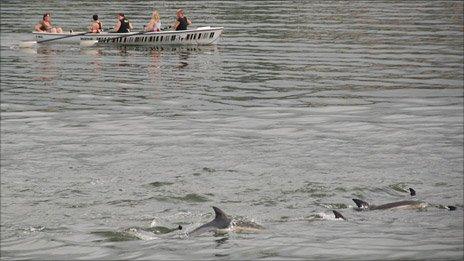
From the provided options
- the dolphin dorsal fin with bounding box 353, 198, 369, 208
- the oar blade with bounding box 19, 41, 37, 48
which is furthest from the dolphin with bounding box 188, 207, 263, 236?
the oar blade with bounding box 19, 41, 37, 48

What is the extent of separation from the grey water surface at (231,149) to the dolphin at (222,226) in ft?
0.65

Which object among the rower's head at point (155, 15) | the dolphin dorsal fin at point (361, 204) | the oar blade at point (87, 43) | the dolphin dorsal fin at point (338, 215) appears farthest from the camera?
the oar blade at point (87, 43)

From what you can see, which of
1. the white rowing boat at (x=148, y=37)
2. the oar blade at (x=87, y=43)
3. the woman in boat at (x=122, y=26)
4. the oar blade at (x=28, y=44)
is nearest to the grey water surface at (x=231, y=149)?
the oar blade at (x=87, y=43)

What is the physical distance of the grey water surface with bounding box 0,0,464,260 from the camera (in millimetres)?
14461

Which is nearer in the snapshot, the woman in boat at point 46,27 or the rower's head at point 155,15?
the rower's head at point 155,15

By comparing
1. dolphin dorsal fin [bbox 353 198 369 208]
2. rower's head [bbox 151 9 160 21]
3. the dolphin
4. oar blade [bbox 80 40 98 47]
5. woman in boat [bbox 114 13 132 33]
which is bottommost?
the dolphin

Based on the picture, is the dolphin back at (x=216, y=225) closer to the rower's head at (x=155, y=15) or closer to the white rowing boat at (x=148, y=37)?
the rower's head at (x=155, y=15)

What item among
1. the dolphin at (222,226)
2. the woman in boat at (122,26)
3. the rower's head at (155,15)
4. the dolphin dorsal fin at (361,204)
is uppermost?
the rower's head at (155,15)

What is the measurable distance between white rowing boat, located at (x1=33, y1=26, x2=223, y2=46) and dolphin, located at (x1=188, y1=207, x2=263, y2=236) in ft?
106

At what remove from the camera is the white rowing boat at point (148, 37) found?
46625 mm

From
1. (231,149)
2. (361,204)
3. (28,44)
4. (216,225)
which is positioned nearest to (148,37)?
(28,44)

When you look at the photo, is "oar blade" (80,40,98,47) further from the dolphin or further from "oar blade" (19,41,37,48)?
the dolphin

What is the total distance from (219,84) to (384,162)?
1418 cm

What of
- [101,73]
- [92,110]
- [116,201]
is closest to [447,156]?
[116,201]
